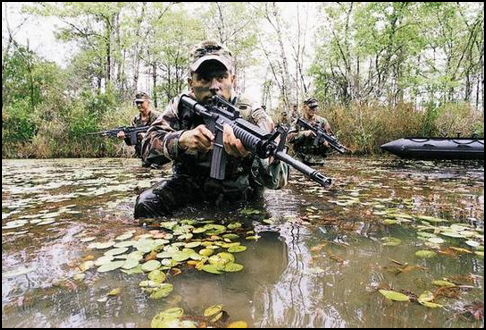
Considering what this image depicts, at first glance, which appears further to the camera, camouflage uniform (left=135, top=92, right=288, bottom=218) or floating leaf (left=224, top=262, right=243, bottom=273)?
camouflage uniform (left=135, top=92, right=288, bottom=218)

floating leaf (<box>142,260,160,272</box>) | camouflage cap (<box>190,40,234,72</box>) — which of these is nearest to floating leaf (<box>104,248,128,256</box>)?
floating leaf (<box>142,260,160,272</box>)

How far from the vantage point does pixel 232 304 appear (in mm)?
1385

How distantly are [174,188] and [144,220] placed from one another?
44 cm

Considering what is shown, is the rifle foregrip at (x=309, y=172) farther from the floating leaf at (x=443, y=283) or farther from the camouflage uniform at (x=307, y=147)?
the camouflage uniform at (x=307, y=147)

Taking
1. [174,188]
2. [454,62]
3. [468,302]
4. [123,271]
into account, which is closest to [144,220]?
[174,188]

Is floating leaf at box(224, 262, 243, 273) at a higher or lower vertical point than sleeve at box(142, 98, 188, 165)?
lower

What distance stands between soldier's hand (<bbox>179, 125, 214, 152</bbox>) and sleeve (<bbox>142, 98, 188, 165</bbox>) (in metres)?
0.14

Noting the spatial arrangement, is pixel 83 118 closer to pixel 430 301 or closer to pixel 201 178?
pixel 201 178

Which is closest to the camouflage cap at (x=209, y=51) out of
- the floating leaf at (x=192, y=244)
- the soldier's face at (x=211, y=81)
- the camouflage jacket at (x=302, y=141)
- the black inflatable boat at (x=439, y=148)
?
the soldier's face at (x=211, y=81)

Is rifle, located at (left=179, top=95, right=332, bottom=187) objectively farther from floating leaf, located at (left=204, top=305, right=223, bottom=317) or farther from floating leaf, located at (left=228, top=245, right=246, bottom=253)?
floating leaf, located at (left=204, top=305, right=223, bottom=317)

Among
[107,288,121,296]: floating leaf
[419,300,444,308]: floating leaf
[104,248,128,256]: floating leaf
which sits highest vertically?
[419,300,444,308]: floating leaf

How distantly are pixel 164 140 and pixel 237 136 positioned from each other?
2.78 feet

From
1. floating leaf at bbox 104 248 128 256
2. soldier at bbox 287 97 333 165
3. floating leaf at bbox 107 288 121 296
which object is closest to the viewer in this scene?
floating leaf at bbox 107 288 121 296

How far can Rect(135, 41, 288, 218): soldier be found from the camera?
2.83 m
